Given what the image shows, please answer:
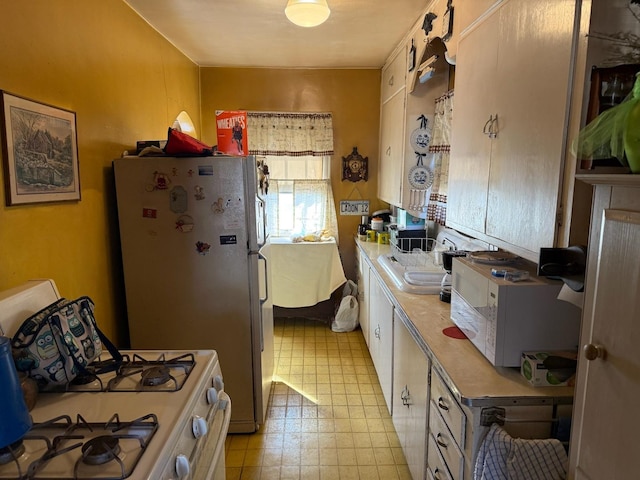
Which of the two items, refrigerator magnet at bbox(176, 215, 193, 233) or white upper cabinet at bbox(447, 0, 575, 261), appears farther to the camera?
refrigerator magnet at bbox(176, 215, 193, 233)

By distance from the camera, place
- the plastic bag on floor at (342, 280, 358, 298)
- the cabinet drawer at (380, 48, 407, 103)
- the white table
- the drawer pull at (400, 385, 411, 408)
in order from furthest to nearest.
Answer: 1. the plastic bag on floor at (342, 280, 358, 298)
2. the white table
3. the cabinet drawer at (380, 48, 407, 103)
4. the drawer pull at (400, 385, 411, 408)

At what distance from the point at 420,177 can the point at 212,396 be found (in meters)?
2.20

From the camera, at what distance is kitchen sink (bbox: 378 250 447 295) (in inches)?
88.3

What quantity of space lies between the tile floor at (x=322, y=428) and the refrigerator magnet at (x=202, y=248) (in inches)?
44.3

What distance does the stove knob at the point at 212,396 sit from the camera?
131cm

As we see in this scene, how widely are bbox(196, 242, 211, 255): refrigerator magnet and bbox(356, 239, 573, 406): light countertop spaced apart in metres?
1.08

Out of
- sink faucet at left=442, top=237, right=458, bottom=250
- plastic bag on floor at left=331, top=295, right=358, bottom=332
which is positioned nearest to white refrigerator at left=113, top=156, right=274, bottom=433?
sink faucet at left=442, top=237, right=458, bottom=250

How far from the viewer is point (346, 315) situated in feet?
12.9

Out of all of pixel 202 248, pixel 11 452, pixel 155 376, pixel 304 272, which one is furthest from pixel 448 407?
pixel 304 272

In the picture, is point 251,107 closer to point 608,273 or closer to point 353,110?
point 353,110

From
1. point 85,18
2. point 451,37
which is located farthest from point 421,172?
point 85,18

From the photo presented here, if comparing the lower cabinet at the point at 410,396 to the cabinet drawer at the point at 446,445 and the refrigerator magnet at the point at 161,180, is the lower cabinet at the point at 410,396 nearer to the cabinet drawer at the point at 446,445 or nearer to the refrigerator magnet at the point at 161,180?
the cabinet drawer at the point at 446,445

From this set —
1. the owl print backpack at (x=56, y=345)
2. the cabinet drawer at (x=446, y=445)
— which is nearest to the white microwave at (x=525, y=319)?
the cabinet drawer at (x=446, y=445)

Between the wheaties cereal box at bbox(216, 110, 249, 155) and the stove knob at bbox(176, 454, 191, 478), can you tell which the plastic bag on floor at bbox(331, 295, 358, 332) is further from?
the stove knob at bbox(176, 454, 191, 478)
